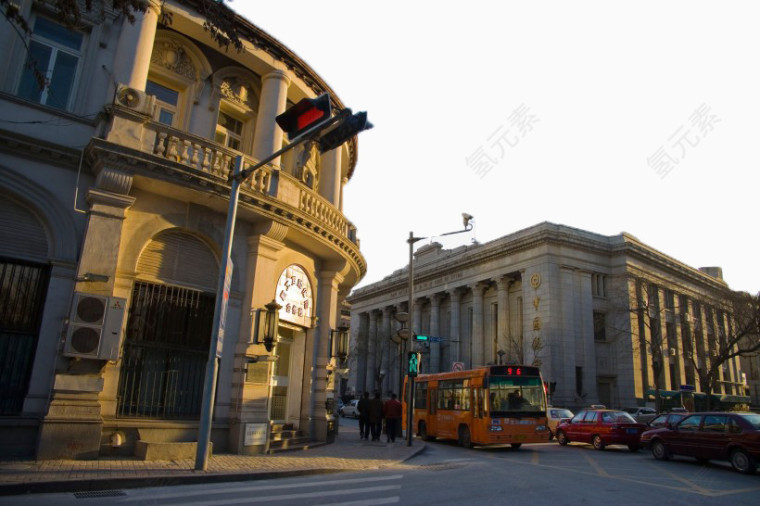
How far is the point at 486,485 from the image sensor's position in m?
10.9

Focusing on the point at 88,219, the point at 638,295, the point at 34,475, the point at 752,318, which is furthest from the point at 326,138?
the point at 638,295

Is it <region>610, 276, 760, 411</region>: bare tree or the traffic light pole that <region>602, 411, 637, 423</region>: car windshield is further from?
the traffic light pole

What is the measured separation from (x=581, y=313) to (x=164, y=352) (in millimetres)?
40607

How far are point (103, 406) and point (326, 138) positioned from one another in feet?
26.9

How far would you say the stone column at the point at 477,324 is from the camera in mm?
54234

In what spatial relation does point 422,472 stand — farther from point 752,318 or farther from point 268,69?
point 752,318

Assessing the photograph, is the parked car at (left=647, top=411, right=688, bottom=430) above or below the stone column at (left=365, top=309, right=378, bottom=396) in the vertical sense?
below

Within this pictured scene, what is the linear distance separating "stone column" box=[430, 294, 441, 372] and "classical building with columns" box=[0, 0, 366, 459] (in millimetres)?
42572

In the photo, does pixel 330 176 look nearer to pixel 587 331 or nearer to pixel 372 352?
pixel 587 331

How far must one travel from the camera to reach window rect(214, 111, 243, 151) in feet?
58.1

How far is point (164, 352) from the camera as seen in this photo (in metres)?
14.1

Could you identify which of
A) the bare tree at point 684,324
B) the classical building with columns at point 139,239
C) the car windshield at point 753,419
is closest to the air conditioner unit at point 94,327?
the classical building with columns at point 139,239

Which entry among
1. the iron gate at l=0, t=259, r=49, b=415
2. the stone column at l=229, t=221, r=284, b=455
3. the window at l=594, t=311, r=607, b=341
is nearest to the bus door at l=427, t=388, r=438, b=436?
the stone column at l=229, t=221, r=284, b=455

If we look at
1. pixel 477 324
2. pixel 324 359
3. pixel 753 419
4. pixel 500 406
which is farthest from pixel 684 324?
pixel 324 359
